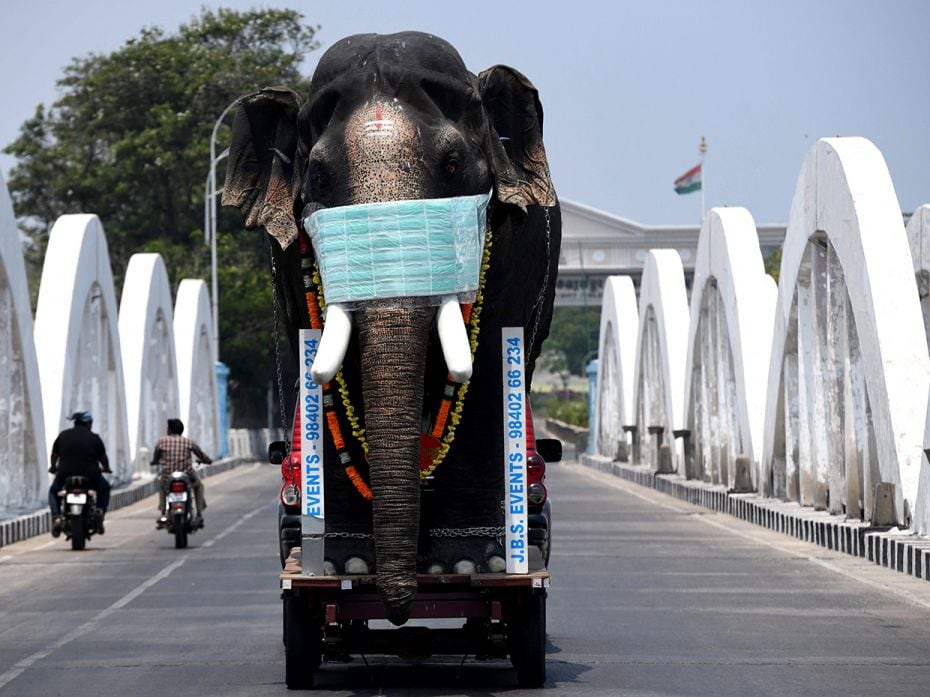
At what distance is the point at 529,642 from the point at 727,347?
26197 millimetres

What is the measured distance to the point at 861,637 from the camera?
1319cm

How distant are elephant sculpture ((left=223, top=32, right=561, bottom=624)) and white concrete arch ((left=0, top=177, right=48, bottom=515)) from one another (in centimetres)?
1534

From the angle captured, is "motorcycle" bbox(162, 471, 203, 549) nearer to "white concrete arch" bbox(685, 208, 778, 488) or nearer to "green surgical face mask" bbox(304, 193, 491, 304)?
"white concrete arch" bbox(685, 208, 778, 488)

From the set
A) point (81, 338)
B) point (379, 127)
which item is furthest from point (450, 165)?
point (81, 338)

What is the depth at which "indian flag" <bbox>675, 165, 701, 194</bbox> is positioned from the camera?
240ft

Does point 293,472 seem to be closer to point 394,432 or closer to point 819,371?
point 394,432

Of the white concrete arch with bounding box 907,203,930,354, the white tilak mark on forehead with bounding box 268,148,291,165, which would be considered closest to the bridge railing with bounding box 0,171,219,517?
the white concrete arch with bounding box 907,203,930,354

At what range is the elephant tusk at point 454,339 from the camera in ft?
30.7

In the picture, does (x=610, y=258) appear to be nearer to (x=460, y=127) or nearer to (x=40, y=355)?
(x=40, y=355)

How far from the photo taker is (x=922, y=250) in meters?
22.5

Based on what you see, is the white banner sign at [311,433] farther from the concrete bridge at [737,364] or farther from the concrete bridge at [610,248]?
the concrete bridge at [610,248]

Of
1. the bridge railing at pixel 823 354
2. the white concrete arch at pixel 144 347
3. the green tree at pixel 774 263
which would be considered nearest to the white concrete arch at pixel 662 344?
the bridge railing at pixel 823 354

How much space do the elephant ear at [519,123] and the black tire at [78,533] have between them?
13199 mm

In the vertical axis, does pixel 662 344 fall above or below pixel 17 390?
above
